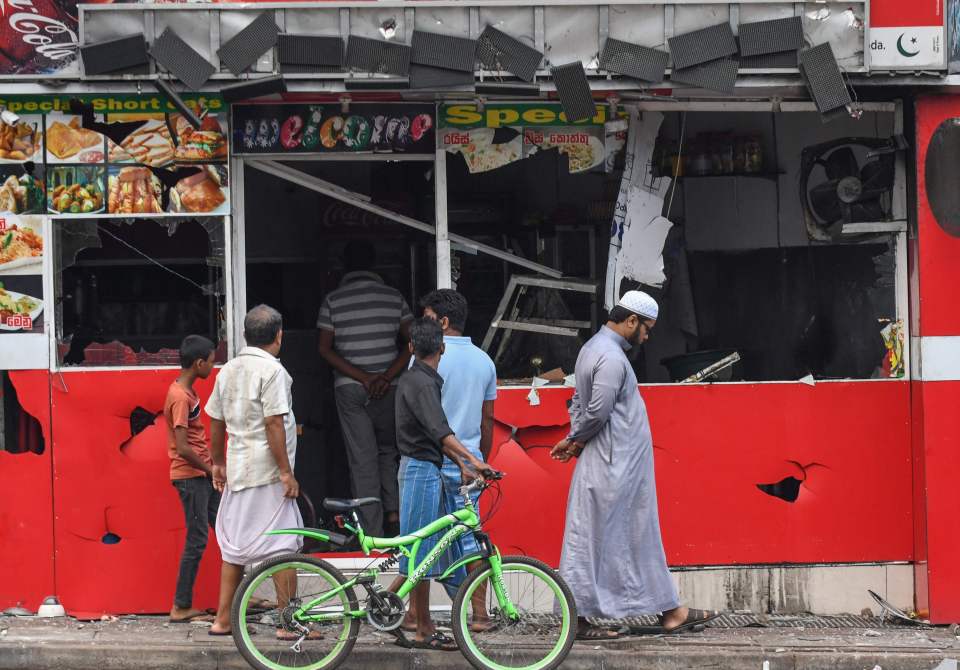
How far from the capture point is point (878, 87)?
837 cm

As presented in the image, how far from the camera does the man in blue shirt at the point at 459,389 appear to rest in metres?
7.37

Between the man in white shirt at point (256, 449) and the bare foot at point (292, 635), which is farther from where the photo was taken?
the man in white shirt at point (256, 449)

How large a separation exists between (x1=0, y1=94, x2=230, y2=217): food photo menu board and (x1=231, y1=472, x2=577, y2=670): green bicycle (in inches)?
92.6

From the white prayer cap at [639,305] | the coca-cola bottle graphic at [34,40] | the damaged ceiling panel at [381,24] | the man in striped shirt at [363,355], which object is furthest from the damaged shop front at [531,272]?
the white prayer cap at [639,305]

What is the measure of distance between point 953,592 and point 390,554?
3.51 metres

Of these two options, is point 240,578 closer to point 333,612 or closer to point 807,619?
point 333,612

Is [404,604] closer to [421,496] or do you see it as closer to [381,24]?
[421,496]

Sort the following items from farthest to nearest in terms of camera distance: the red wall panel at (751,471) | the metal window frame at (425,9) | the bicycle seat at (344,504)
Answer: the red wall panel at (751,471), the metal window frame at (425,9), the bicycle seat at (344,504)

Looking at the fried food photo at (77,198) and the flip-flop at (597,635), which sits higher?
the fried food photo at (77,198)

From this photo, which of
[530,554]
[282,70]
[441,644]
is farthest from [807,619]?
[282,70]

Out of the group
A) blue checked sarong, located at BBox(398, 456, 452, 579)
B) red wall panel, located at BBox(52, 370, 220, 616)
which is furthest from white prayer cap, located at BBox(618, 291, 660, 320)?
red wall panel, located at BBox(52, 370, 220, 616)

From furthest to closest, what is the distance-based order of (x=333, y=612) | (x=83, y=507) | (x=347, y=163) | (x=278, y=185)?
(x=278, y=185) < (x=347, y=163) < (x=83, y=507) < (x=333, y=612)

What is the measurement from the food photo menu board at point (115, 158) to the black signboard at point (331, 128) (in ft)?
0.65

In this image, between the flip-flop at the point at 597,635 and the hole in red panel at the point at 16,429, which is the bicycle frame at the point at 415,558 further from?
the hole in red panel at the point at 16,429
